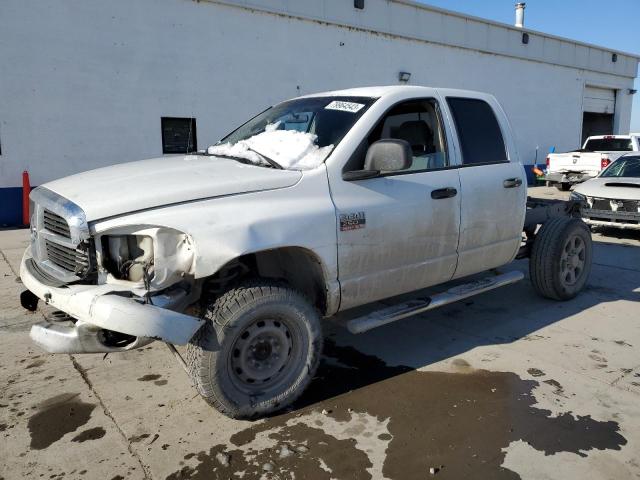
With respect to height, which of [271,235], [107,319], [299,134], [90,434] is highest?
[299,134]

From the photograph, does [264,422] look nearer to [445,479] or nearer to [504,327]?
[445,479]

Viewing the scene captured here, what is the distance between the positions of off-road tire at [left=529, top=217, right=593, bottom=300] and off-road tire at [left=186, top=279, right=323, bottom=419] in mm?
2998

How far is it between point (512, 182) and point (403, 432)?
2554mm

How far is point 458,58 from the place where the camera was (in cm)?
1731

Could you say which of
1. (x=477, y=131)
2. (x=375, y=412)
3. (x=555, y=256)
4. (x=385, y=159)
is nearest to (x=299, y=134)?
(x=385, y=159)

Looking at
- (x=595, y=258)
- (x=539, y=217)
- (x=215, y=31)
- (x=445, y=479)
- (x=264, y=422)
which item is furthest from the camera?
(x=215, y=31)

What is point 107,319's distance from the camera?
266 centimetres

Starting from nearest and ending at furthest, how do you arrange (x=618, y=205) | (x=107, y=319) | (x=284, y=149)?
(x=107, y=319), (x=284, y=149), (x=618, y=205)

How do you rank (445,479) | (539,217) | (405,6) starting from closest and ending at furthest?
(445,479) < (539,217) < (405,6)

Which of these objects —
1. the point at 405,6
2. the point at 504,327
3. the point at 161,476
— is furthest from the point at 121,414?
the point at 405,6

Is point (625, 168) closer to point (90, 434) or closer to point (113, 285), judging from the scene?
point (113, 285)

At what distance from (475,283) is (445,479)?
90.7 inches

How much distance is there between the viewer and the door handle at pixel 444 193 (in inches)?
155

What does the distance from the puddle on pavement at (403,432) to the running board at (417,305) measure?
1.40 feet
